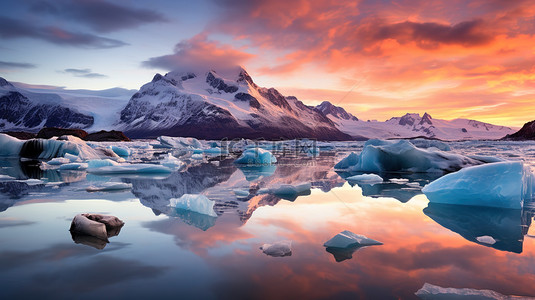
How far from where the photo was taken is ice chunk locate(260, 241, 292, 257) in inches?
129

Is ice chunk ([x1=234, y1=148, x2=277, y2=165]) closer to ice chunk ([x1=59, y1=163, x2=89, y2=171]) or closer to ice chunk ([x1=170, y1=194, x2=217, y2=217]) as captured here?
ice chunk ([x1=59, y1=163, x2=89, y2=171])

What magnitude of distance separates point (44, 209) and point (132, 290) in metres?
3.92

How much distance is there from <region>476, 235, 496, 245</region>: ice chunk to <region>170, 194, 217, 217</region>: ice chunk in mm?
3489

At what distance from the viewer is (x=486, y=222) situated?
4590mm

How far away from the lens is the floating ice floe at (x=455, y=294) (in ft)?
7.83

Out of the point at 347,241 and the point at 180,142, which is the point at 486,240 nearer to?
the point at 347,241

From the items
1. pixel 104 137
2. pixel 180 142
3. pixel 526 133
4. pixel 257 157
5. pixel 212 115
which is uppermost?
pixel 212 115

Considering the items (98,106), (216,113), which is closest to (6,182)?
(216,113)

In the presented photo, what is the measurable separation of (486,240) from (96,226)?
459 centimetres

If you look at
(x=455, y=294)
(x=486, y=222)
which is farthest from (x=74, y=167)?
(x=455, y=294)

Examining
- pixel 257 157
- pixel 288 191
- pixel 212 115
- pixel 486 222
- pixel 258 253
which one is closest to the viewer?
pixel 258 253

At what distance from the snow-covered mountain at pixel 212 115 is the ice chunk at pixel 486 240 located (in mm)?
128893

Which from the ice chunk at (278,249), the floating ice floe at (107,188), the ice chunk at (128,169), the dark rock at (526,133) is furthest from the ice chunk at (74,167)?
the dark rock at (526,133)

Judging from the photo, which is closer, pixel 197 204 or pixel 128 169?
pixel 197 204
